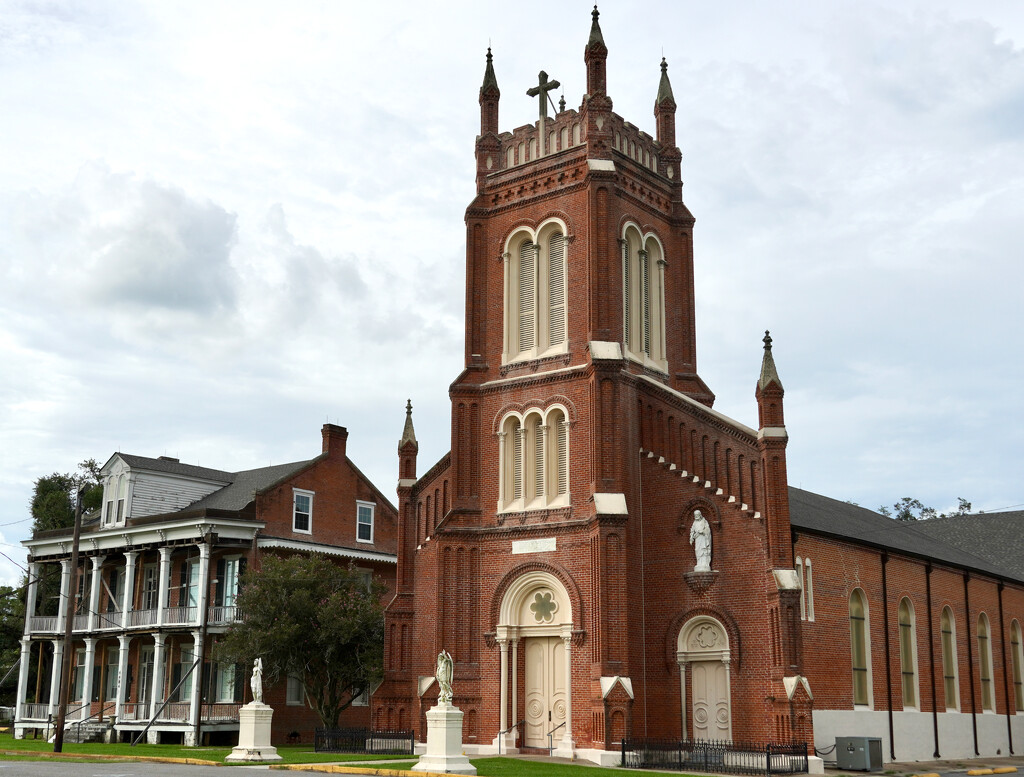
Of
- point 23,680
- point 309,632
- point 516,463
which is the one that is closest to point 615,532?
point 516,463

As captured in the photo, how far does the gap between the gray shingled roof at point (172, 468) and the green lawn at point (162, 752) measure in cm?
1190

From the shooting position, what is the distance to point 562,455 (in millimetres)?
33562

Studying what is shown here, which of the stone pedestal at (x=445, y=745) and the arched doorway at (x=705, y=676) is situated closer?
the stone pedestal at (x=445, y=745)

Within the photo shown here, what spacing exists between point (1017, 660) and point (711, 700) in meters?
22.7

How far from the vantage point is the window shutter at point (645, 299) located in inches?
1419

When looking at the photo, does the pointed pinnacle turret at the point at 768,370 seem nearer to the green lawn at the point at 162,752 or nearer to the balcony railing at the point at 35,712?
the green lawn at the point at 162,752

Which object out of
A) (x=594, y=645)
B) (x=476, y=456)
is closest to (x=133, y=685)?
(x=476, y=456)

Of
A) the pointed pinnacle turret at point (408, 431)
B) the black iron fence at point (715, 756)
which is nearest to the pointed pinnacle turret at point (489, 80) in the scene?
the pointed pinnacle turret at point (408, 431)

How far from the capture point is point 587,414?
32.8 meters

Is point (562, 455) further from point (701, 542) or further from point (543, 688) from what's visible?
point (543, 688)

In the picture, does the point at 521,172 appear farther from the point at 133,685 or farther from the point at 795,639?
the point at 133,685

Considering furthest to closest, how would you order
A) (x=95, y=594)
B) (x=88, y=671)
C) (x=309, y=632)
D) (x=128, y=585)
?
(x=95, y=594)
(x=88, y=671)
(x=128, y=585)
(x=309, y=632)

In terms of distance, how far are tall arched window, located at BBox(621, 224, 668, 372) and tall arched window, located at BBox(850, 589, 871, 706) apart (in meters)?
9.74

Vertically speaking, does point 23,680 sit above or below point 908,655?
below
